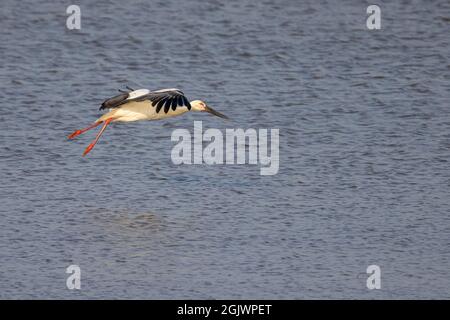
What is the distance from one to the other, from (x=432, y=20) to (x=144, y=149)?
23.5 ft

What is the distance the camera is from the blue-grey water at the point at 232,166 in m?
12.8

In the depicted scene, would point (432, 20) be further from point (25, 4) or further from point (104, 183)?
point (104, 183)

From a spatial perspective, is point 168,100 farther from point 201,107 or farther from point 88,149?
point 201,107

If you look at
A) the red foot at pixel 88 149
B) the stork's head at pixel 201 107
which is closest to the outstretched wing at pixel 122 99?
the red foot at pixel 88 149

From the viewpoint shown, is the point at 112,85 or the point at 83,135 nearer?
the point at 83,135

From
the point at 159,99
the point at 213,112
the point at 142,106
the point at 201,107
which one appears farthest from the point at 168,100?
the point at 213,112

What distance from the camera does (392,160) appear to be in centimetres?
1636

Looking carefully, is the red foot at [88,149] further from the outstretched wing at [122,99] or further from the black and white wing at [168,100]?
the black and white wing at [168,100]

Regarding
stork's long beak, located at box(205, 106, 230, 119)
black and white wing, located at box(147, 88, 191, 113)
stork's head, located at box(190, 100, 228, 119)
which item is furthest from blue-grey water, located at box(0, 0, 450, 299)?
black and white wing, located at box(147, 88, 191, 113)

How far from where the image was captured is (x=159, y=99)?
49.4 ft

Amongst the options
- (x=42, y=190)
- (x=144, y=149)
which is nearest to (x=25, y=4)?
(x=144, y=149)

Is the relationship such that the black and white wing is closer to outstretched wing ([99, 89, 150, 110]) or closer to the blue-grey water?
outstretched wing ([99, 89, 150, 110])

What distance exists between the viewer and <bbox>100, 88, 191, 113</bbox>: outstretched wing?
14930 millimetres

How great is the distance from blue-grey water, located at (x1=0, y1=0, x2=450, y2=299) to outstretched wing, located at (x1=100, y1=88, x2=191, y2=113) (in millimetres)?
951
